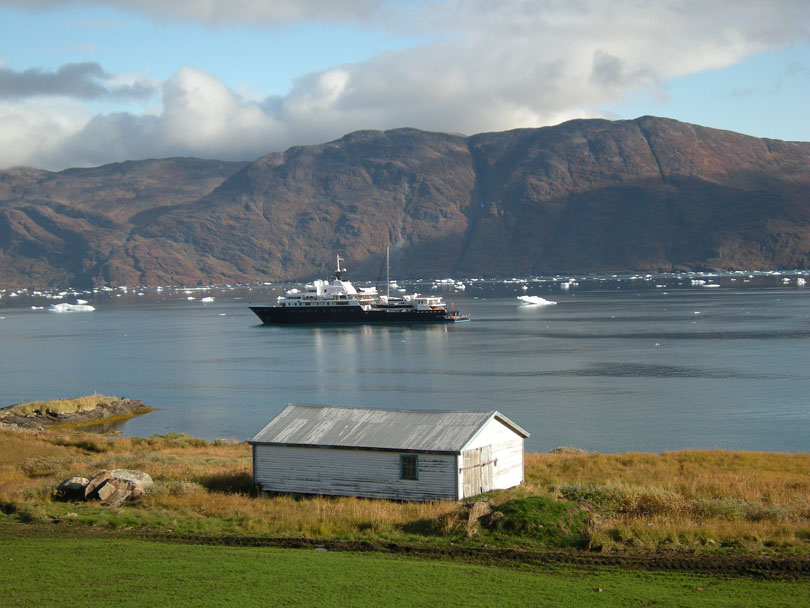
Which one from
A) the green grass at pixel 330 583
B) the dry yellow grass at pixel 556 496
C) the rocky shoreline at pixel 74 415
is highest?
the green grass at pixel 330 583

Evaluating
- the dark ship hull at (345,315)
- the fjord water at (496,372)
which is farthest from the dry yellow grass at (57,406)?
the dark ship hull at (345,315)

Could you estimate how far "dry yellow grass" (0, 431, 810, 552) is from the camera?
604 inches

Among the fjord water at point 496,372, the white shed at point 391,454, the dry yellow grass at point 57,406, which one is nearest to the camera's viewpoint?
the white shed at point 391,454

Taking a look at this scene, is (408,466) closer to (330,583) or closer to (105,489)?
(105,489)

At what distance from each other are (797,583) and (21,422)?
35807 millimetres

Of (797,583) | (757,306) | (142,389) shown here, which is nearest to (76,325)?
(142,389)

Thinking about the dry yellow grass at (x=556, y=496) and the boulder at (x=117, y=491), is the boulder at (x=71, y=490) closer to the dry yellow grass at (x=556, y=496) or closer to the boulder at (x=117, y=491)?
the dry yellow grass at (x=556, y=496)

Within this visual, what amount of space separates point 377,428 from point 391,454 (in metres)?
1.24

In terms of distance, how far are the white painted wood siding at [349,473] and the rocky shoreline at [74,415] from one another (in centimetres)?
2174

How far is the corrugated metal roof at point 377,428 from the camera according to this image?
1934 cm

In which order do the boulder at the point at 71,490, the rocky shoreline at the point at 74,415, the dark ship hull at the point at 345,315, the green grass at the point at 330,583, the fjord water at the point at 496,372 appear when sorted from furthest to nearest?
the dark ship hull at the point at 345,315, the rocky shoreline at the point at 74,415, the fjord water at the point at 496,372, the boulder at the point at 71,490, the green grass at the point at 330,583

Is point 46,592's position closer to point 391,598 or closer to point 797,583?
point 391,598

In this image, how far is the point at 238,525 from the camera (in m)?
16.7

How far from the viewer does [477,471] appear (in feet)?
63.8
